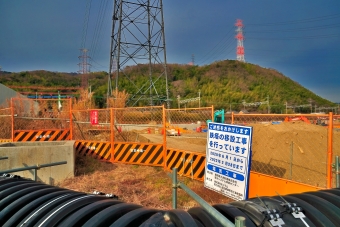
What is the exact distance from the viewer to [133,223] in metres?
2.04

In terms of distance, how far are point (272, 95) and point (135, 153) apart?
52821 millimetres

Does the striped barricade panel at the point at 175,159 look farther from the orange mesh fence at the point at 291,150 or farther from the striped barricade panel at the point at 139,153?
the orange mesh fence at the point at 291,150

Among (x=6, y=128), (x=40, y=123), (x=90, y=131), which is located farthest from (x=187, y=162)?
(x=6, y=128)

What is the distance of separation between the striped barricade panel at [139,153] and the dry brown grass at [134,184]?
8.3 inches

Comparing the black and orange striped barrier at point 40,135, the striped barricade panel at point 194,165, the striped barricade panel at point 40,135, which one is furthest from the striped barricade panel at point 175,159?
the striped barricade panel at point 40,135

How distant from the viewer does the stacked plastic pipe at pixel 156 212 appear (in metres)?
1.98

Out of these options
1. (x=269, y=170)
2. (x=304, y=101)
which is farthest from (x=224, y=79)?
(x=269, y=170)

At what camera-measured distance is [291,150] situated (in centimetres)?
707

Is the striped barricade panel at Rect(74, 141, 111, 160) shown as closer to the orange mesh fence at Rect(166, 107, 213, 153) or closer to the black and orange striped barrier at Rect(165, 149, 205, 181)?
the orange mesh fence at Rect(166, 107, 213, 153)

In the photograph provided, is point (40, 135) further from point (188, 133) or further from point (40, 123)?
point (188, 133)

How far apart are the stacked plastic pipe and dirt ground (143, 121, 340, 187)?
5.32m

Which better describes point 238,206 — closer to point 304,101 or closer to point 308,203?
point 308,203

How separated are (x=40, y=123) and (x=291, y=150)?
11.8 metres

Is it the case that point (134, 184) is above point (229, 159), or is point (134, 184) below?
below
